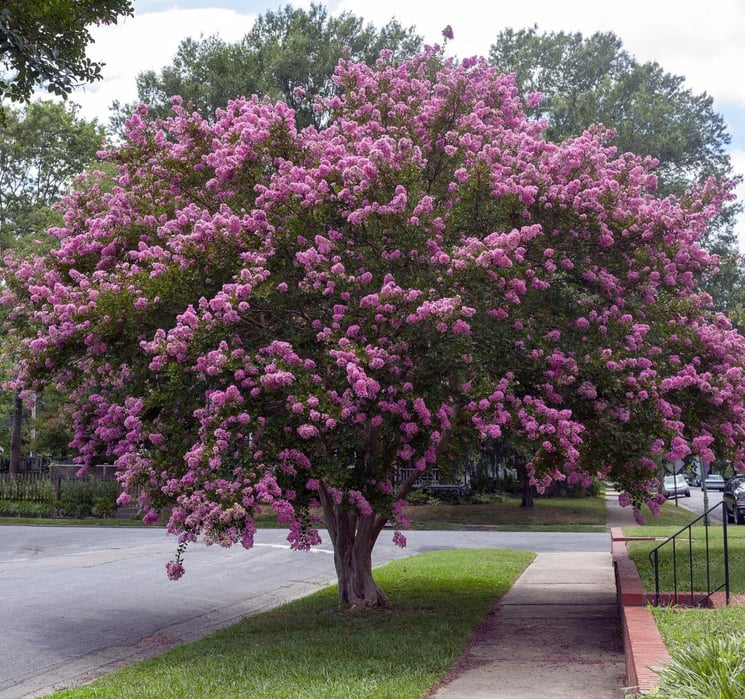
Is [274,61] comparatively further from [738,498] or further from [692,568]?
[692,568]

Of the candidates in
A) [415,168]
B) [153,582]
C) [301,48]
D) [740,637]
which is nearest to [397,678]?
[740,637]

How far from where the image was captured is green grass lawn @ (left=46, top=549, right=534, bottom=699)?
804 cm

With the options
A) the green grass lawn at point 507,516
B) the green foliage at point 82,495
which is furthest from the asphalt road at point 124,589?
the green foliage at point 82,495

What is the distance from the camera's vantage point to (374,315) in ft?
34.2

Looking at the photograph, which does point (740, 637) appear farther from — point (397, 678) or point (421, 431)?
point (421, 431)

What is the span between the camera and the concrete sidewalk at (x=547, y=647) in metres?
8.07

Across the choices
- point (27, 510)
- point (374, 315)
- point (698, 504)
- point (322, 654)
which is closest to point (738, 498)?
point (374, 315)

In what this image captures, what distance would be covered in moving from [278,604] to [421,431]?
17.6 feet

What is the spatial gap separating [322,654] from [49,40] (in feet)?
25.5

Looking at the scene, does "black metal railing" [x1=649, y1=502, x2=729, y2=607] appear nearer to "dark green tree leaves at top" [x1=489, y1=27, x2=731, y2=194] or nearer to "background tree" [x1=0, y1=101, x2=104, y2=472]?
"dark green tree leaves at top" [x1=489, y1=27, x2=731, y2=194]

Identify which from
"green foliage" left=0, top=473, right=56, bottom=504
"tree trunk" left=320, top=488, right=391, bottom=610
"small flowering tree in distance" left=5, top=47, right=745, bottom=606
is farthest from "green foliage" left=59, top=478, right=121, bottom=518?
"small flowering tree in distance" left=5, top=47, right=745, bottom=606

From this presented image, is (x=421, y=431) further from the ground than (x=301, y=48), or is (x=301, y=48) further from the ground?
(x=301, y=48)

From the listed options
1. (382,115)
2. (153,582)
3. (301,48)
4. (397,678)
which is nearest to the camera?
(397,678)

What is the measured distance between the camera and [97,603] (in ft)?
47.0
